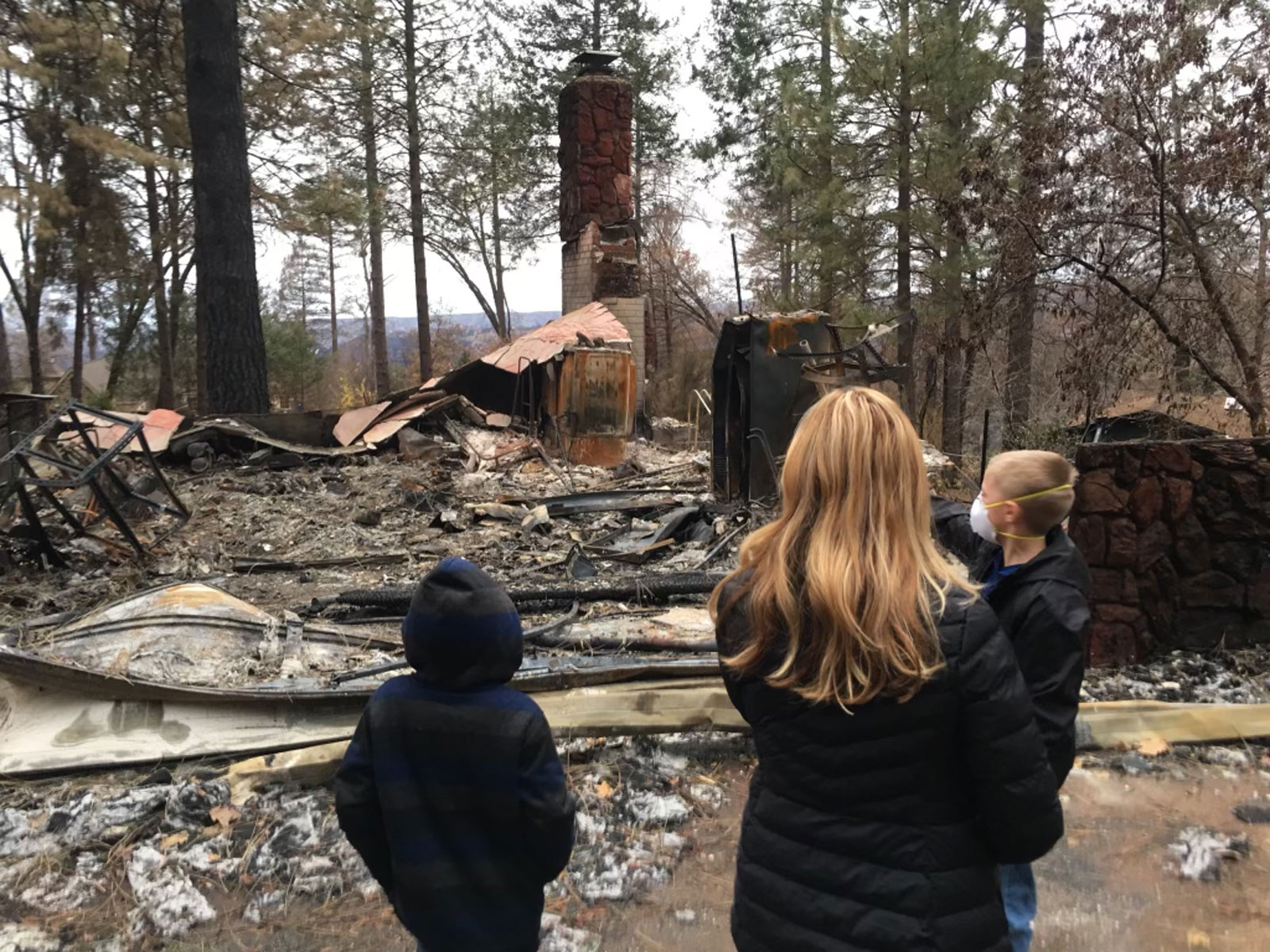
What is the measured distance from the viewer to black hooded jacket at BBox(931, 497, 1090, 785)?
1833mm

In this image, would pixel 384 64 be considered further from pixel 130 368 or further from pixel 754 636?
pixel 754 636

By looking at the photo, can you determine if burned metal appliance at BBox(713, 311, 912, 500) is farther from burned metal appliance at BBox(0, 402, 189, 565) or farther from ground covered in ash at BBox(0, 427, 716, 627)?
burned metal appliance at BBox(0, 402, 189, 565)

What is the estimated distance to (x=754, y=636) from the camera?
1.55 meters

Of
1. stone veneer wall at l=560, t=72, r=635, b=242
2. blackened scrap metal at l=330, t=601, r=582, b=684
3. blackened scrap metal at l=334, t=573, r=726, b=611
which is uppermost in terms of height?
stone veneer wall at l=560, t=72, r=635, b=242

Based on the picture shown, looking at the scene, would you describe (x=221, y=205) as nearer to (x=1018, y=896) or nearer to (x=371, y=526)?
(x=371, y=526)

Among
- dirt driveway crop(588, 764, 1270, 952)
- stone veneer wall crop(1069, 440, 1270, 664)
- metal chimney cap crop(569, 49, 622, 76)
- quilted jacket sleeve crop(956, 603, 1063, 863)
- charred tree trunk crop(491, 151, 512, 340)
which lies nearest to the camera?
quilted jacket sleeve crop(956, 603, 1063, 863)

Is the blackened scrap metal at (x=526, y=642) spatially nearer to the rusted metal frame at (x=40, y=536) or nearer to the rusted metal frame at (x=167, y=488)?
the rusted metal frame at (x=40, y=536)

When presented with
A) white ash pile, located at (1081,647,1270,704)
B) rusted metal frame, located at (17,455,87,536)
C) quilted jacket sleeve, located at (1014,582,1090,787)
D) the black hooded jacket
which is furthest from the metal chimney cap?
quilted jacket sleeve, located at (1014,582,1090,787)

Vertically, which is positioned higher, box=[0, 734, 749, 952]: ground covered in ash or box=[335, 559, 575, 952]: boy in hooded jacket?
box=[335, 559, 575, 952]: boy in hooded jacket

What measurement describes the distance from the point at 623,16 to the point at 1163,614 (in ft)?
73.9

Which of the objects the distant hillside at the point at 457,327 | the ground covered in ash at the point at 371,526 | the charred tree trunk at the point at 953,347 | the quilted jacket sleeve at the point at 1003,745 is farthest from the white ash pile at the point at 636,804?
the distant hillside at the point at 457,327

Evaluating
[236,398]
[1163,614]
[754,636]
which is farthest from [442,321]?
[754,636]


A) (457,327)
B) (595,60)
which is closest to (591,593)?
(595,60)

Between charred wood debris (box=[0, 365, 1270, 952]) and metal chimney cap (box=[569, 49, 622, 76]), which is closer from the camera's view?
charred wood debris (box=[0, 365, 1270, 952])
